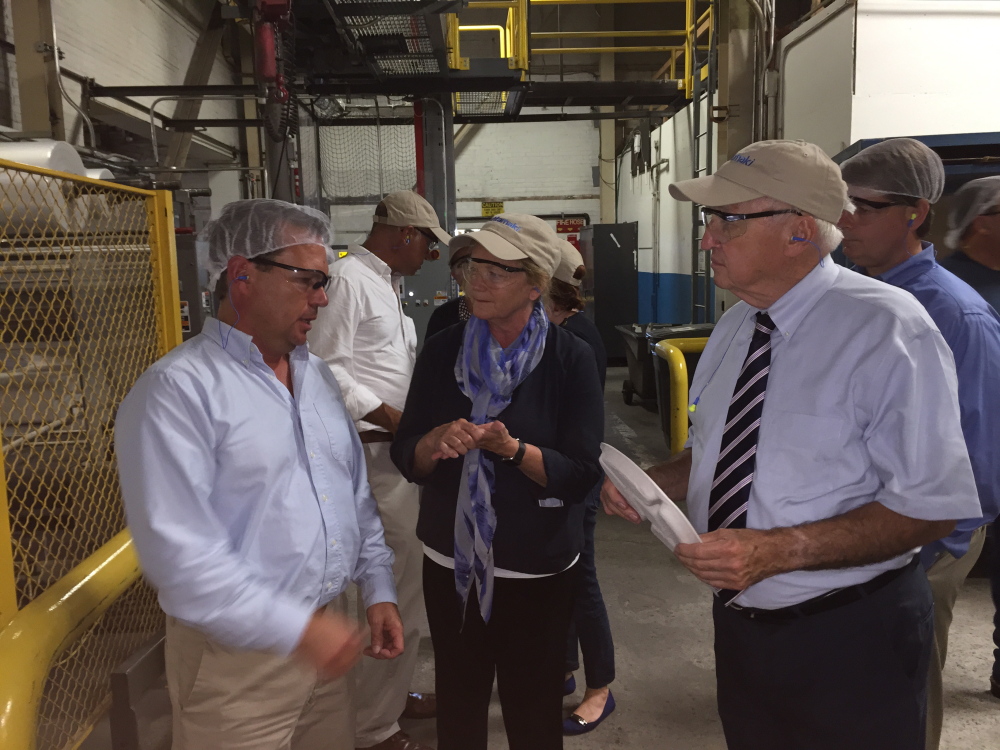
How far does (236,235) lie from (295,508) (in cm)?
65

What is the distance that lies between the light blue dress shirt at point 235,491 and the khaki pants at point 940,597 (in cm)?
177

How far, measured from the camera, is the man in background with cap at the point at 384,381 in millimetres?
2645

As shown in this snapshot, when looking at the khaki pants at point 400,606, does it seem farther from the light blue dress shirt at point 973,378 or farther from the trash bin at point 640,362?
the trash bin at point 640,362

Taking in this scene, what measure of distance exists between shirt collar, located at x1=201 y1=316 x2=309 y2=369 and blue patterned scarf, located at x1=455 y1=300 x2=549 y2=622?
61 cm

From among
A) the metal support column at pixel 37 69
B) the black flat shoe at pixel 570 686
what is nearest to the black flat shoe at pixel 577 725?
the black flat shoe at pixel 570 686

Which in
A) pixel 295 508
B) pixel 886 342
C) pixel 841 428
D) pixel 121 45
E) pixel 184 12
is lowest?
pixel 295 508

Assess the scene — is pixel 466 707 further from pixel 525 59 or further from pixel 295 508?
pixel 525 59

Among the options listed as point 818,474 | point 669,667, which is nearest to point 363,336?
point 818,474

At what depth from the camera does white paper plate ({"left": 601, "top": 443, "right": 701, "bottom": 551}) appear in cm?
139

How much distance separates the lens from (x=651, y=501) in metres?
1.44

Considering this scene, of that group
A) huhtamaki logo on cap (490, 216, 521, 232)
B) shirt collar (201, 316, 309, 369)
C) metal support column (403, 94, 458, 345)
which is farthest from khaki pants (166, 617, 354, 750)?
metal support column (403, 94, 458, 345)

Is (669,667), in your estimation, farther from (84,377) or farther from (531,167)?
(531,167)

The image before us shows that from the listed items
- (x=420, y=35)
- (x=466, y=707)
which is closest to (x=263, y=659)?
(x=466, y=707)

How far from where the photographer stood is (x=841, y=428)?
139 cm
